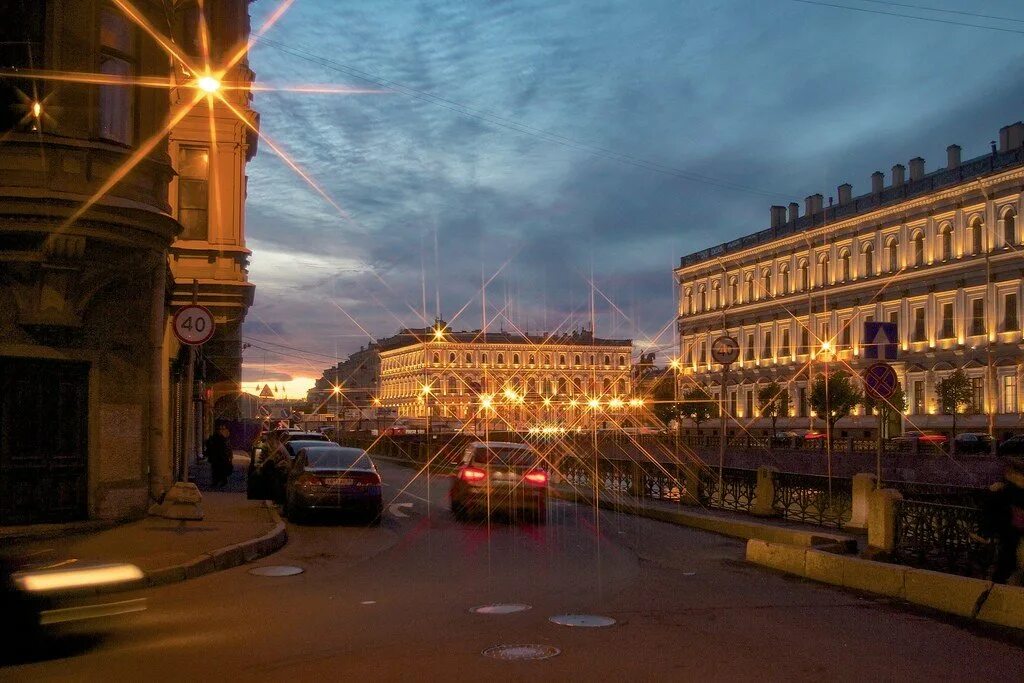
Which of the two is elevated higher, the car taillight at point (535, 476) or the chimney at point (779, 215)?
the chimney at point (779, 215)

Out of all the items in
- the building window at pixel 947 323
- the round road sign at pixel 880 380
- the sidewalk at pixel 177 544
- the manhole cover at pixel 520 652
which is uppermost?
the building window at pixel 947 323

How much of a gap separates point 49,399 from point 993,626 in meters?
13.5

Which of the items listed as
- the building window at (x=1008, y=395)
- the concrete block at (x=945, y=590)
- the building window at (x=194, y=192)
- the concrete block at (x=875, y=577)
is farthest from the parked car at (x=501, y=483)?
the building window at (x=1008, y=395)

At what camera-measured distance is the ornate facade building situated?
202ft

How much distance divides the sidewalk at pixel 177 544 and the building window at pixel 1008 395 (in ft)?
178

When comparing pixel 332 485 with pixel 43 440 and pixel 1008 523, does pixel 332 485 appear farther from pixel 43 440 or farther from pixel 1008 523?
pixel 1008 523

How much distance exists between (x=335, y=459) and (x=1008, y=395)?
53.4 meters

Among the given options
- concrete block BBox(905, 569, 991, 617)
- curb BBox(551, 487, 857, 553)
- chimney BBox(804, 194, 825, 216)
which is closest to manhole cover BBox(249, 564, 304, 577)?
curb BBox(551, 487, 857, 553)

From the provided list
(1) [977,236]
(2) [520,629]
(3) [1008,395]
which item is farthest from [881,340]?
(1) [977,236]

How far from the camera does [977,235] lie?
64000mm

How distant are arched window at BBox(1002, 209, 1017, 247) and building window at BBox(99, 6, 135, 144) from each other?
57407 mm

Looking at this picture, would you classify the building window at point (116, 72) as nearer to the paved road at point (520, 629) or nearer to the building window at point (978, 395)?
the paved road at point (520, 629)

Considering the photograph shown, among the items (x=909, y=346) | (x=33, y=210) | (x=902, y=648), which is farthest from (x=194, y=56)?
(x=909, y=346)

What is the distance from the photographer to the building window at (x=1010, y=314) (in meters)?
61.1
